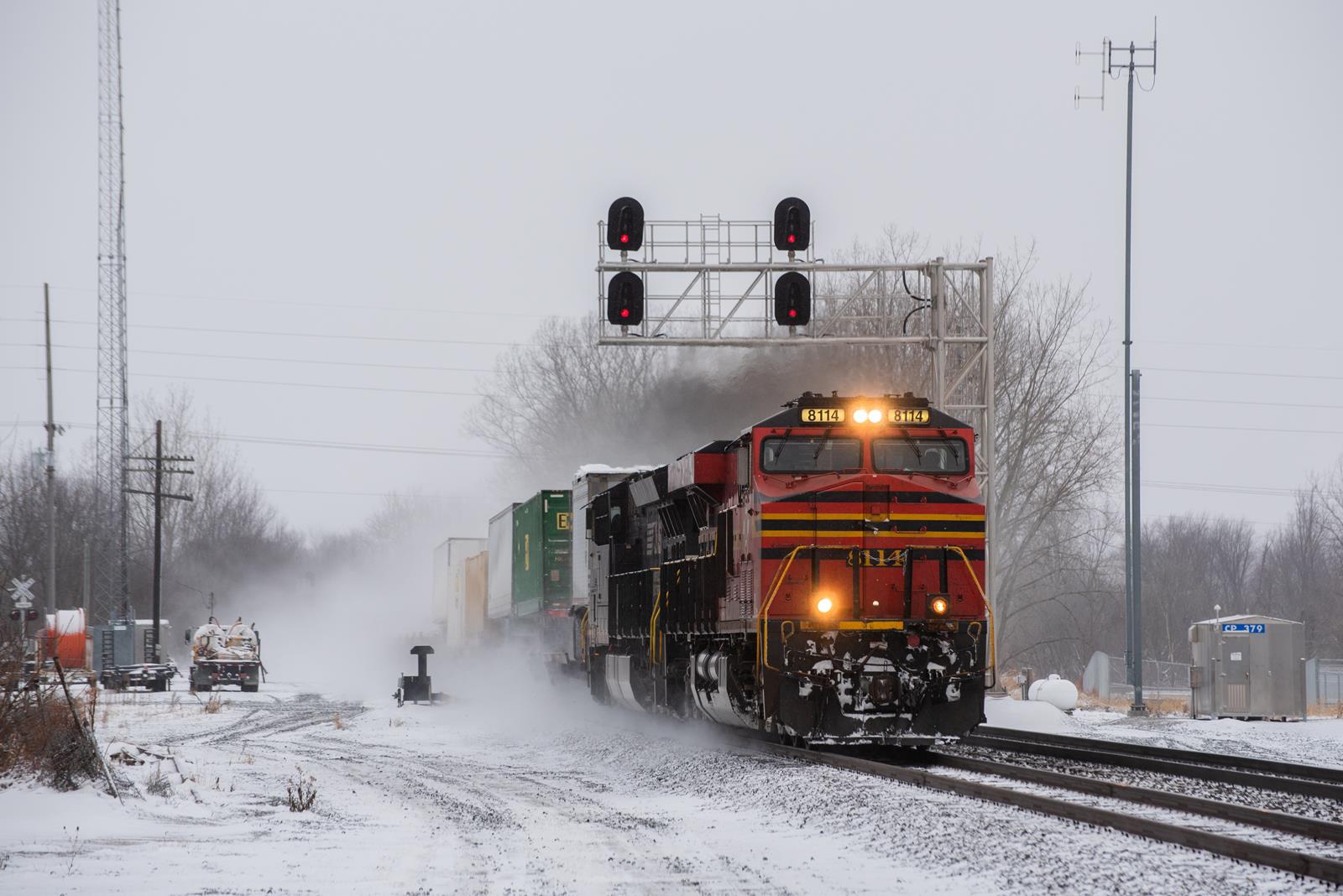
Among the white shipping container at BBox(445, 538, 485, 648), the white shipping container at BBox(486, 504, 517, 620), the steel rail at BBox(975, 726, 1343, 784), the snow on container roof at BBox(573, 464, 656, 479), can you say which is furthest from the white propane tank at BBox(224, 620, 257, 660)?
the steel rail at BBox(975, 726, 1343, 784)

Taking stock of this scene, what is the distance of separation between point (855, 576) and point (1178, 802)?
4.99m

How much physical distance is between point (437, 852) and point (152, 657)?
44.6m

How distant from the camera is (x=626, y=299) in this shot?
72.9 ft

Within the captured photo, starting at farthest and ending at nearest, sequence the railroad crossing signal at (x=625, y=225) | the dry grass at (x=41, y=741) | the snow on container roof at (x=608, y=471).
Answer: the snow on container roof at (x=608, y=471)
the railroad crossing signal at (x=625, y=225)
the dry grass at (x=41, y=741)

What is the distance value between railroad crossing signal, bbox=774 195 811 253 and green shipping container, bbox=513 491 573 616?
8986 millimetres

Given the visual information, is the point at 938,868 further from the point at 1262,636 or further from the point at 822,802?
the point at 1262,636

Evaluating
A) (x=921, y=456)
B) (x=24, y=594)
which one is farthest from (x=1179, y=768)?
(x=24, y=594)

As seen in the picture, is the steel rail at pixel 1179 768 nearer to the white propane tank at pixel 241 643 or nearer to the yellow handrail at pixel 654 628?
the yellow handrail at pixel 654 628

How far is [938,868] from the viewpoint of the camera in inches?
342

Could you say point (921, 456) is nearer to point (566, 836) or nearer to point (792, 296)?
point (566, 836)

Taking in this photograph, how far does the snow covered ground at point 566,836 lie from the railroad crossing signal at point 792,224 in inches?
311

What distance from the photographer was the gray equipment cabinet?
82.4ft

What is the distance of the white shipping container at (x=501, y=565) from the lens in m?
34.8

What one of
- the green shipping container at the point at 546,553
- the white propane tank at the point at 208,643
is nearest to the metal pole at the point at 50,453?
the white propane tank at the point at 208,643
